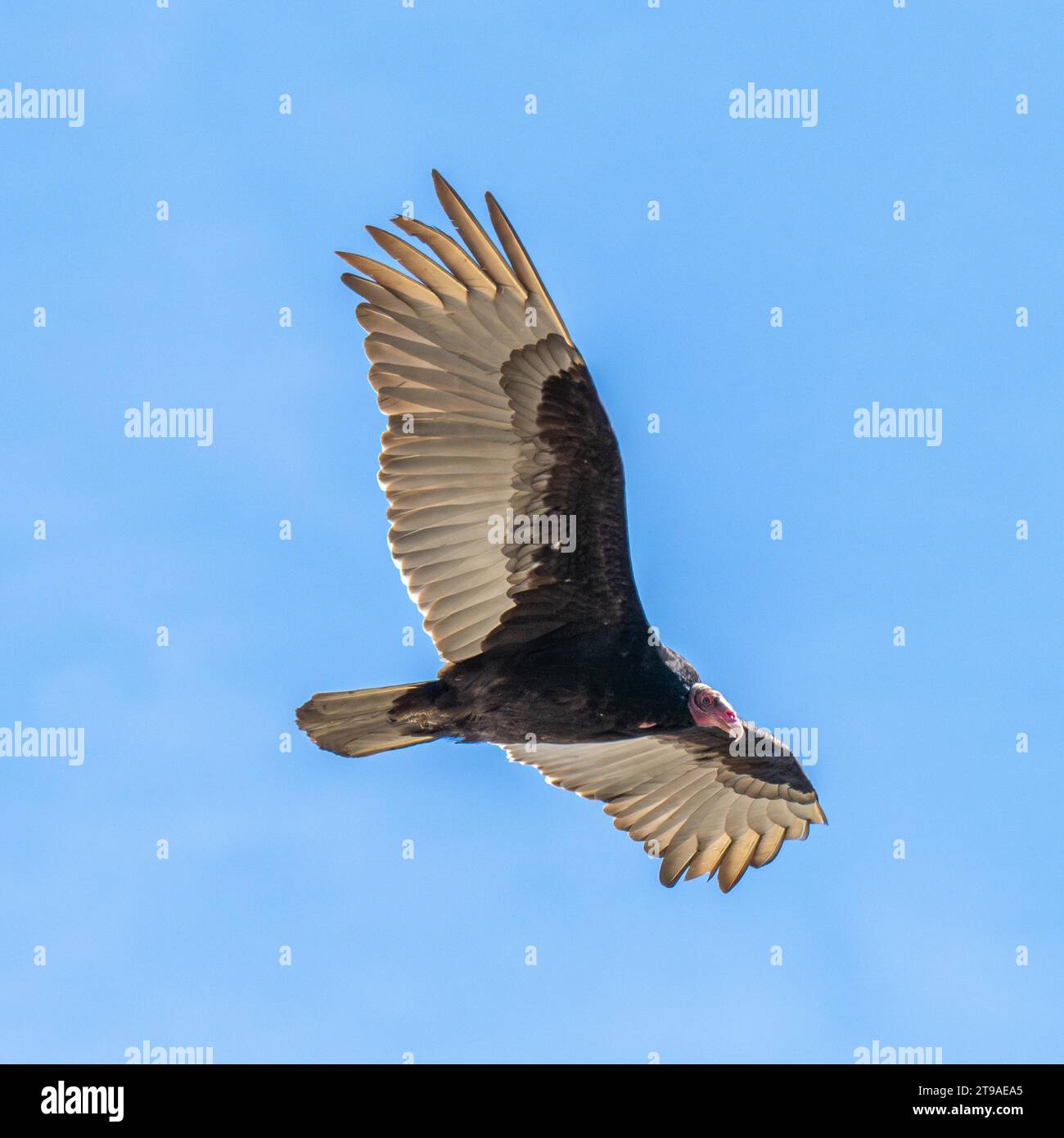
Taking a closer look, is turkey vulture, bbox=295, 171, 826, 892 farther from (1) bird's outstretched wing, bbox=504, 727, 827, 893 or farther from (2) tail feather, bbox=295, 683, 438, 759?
(1) bird's outstretched wing, bbox=504, 727, 827, 893

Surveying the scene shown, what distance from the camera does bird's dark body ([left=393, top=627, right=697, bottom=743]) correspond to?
949cm

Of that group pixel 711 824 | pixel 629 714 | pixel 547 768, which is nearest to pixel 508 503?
pixel 629 714

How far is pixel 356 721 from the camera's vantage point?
938 centimetres

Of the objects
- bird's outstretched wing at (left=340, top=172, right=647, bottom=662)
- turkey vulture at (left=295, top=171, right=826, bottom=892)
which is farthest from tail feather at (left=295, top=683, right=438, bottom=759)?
bird's outstretched wing at (left=340, top=172, right=647, bottom=662)

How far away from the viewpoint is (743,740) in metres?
10.7

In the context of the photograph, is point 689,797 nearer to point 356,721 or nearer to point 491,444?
point 356,721

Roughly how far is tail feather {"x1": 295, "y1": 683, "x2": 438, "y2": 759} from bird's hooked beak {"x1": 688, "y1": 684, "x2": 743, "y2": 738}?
5.57 feet

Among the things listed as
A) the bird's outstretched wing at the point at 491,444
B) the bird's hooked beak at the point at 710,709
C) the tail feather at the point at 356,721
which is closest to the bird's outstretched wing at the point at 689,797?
the bird's hooked beak at the point at 710,709

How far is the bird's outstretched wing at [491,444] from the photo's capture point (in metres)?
9.20

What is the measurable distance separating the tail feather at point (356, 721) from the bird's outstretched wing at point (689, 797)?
1.66 m

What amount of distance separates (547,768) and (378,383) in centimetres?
324

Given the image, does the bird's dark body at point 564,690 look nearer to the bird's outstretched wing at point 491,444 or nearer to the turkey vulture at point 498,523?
the turkey vulture at point 498,523

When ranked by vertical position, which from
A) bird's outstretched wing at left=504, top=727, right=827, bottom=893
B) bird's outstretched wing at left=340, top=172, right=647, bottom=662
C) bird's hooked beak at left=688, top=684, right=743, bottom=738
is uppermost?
bird's outstretched wing at left=340, top=172, right=647, bottom=662

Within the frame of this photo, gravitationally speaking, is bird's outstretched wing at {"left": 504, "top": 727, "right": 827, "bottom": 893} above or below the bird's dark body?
below
